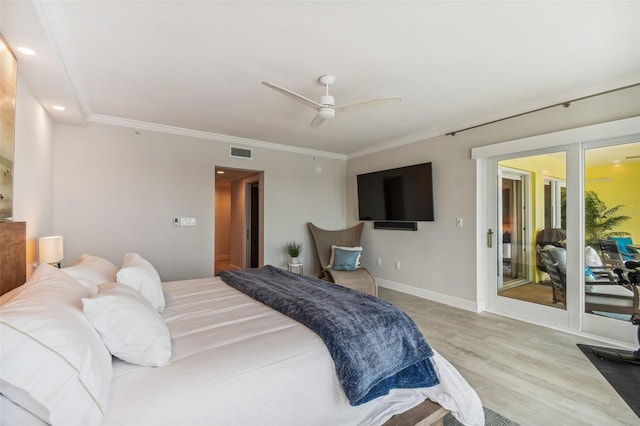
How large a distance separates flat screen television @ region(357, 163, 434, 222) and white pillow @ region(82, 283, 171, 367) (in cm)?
393

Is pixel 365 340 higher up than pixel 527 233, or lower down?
lower down

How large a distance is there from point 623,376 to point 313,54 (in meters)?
3.54

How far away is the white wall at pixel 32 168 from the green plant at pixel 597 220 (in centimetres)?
523

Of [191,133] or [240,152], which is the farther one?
[240,152]

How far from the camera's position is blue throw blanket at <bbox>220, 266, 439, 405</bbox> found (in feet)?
4.80

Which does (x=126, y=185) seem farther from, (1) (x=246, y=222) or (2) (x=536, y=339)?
(2) (x=536, y=339)

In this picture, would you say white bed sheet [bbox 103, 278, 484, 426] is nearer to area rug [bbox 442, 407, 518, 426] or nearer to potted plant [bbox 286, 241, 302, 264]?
area rug [bbox 442, 407, 518, 426]

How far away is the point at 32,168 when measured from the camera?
261cm

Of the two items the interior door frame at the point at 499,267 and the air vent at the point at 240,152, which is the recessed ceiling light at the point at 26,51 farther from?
the interior door frame at the point at 499,267

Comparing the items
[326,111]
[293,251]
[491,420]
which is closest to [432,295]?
[293,251]

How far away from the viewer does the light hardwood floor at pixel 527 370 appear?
1.92m

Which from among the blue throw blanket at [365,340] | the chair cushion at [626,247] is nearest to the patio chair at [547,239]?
the chair cushion at [626,247]

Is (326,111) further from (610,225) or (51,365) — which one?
(610,225)

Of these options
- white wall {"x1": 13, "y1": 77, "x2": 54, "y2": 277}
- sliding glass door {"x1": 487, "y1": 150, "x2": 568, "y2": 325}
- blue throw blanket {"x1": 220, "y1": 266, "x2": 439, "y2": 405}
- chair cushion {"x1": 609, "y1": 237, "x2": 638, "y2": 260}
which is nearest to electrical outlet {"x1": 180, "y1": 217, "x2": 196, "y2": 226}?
white wall {"x1": 13, "y1": 77, "x2": 54, "y2": 277}
